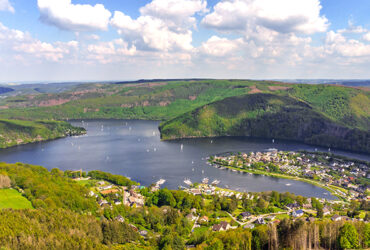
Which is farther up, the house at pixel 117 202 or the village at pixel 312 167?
the house at pixel 117 202

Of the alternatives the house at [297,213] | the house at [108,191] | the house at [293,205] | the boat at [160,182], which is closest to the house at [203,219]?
the house at [297,213]

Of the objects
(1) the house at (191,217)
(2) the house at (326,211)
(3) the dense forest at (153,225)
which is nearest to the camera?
(3) the dense forest at (153,225)

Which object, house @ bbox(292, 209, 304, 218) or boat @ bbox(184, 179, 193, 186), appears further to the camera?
boat @ bbox(184, 179, 193, 186)

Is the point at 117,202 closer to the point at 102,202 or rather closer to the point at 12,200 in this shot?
the point at 102,202

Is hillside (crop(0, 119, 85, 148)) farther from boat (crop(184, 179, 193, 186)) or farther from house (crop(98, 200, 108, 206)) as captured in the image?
boat (crop(184, 179, 193, 186))

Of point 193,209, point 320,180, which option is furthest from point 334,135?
point 193,209

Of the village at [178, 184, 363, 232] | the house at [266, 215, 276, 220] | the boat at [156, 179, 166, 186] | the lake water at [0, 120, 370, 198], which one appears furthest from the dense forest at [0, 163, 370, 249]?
the lake water at [0, 120, 370, 198]

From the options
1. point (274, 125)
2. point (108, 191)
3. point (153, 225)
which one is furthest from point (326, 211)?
point (274, 125)

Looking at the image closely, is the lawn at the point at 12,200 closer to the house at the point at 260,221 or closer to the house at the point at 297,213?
the house at the point at 260,221
